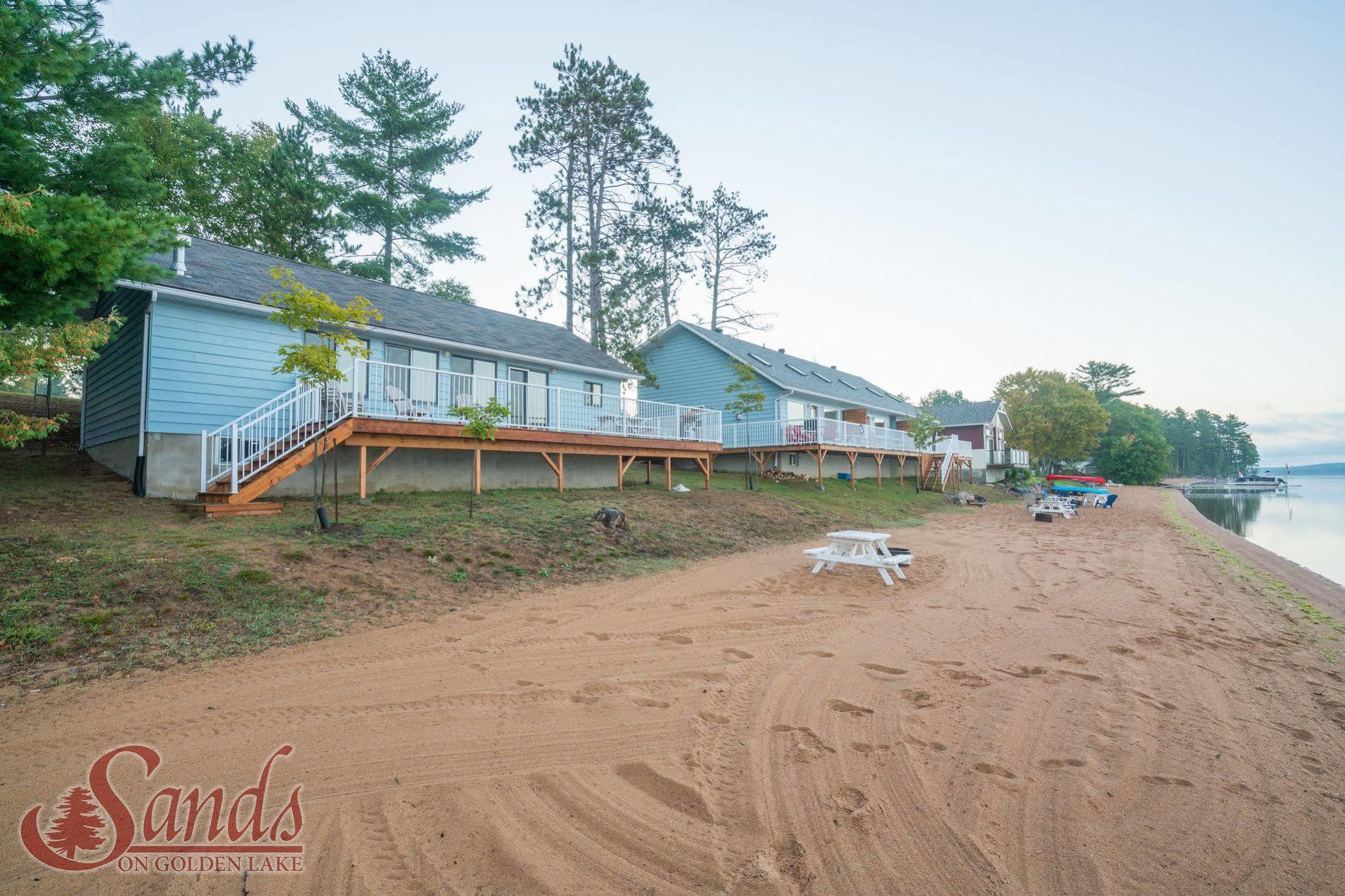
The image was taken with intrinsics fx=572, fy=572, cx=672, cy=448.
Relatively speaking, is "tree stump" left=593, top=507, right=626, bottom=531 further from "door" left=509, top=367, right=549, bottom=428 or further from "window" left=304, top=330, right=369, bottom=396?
"window" left=304, top=330, right=369, bottom=396

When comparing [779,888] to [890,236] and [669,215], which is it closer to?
[890,236]

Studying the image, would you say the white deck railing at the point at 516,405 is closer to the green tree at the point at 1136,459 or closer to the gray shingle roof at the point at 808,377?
the gray shingle roof at the point at 808,377

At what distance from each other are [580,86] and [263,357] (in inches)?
745

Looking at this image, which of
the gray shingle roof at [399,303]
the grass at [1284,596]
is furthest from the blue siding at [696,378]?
the grass at [1284,596]

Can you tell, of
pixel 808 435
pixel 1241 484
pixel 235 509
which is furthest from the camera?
pixel 1241 484

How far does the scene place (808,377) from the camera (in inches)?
1200

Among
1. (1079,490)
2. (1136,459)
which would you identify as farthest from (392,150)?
(1136,459)

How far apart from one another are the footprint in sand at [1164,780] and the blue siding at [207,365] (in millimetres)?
14289

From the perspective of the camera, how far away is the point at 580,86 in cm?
2448

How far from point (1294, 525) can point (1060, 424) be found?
1399 centimetres

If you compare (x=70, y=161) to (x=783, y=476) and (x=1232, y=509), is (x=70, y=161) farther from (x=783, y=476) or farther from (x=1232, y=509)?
(x=1232, y=509)

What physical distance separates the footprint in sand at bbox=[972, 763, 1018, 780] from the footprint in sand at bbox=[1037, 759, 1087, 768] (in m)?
0.26

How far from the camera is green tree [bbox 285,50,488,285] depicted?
24.8 metres

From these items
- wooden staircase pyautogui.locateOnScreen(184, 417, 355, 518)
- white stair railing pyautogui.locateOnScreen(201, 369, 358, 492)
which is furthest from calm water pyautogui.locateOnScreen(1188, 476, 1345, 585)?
white stair railing pyautogui.locateOnScreen(201, 369, 358, 492)
